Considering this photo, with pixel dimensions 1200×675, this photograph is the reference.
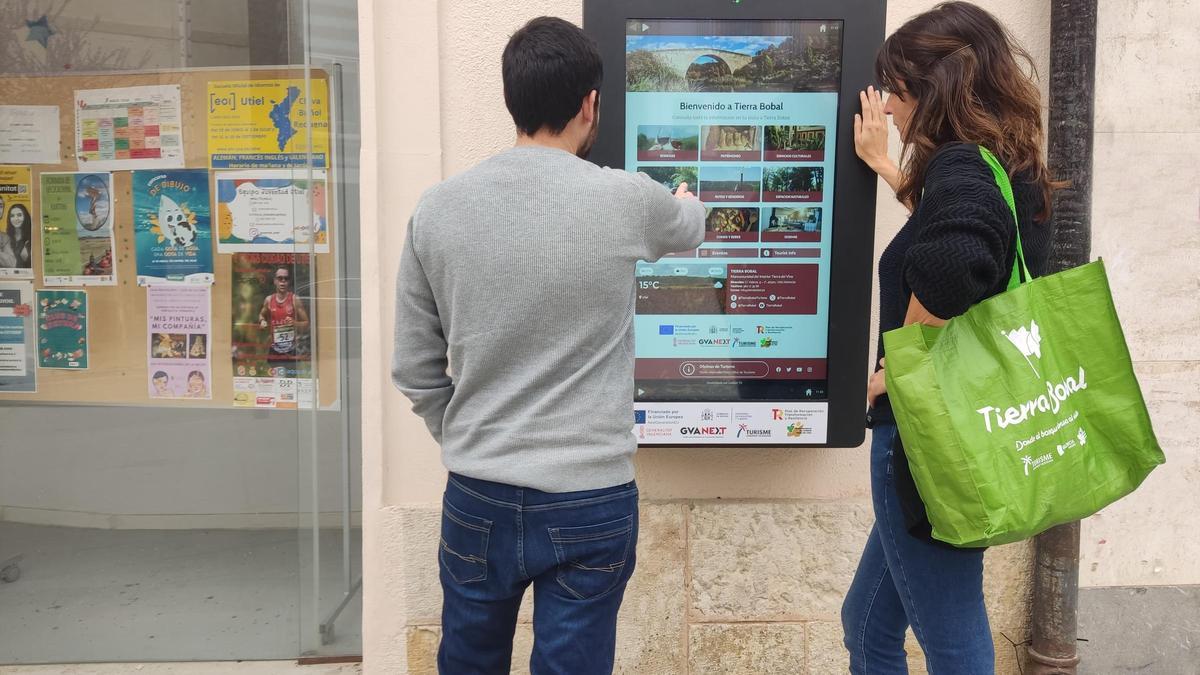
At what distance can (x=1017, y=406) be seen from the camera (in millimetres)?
1617

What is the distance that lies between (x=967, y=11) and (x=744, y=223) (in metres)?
0.97

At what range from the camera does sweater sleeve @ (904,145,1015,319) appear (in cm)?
151

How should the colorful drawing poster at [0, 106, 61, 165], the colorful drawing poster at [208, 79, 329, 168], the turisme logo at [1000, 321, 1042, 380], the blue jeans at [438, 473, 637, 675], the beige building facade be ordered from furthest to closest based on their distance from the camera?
the colorful drawing poster at [0, 106, 61, 165] → the colorful drawing poster at [208, 79, 329, 168] → the beige building facade → the blue jeans at [438, 473, 637, 675] → the turisme logo at [1000, 321, 1042, 380]

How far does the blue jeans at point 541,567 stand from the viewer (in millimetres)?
1744

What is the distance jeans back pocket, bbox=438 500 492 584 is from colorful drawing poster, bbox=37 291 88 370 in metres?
2.40

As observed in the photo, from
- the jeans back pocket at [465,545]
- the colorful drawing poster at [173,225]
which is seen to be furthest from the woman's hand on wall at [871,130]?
the colorful drawing poster at [173,225]

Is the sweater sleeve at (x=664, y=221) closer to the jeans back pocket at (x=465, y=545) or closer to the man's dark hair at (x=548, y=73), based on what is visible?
the man's dark hair at (x=548, y=73)

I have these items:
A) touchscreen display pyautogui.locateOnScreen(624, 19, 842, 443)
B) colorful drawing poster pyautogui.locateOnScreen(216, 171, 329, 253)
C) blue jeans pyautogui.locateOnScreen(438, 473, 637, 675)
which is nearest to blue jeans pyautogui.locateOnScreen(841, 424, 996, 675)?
blue jeans pyautogui.locateOnScreen(438, 473, 637, 675)

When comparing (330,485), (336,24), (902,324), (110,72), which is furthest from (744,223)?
(110,72)

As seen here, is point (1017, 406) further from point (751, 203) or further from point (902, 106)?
point (751, 203)

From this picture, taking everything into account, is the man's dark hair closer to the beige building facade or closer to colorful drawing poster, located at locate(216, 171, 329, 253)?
the beige building facade

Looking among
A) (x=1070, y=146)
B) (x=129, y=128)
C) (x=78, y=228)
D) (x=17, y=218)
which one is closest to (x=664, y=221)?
(x=1070, y=146)

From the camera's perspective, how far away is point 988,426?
1601 millimetres

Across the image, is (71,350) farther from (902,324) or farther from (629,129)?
(902,324)
